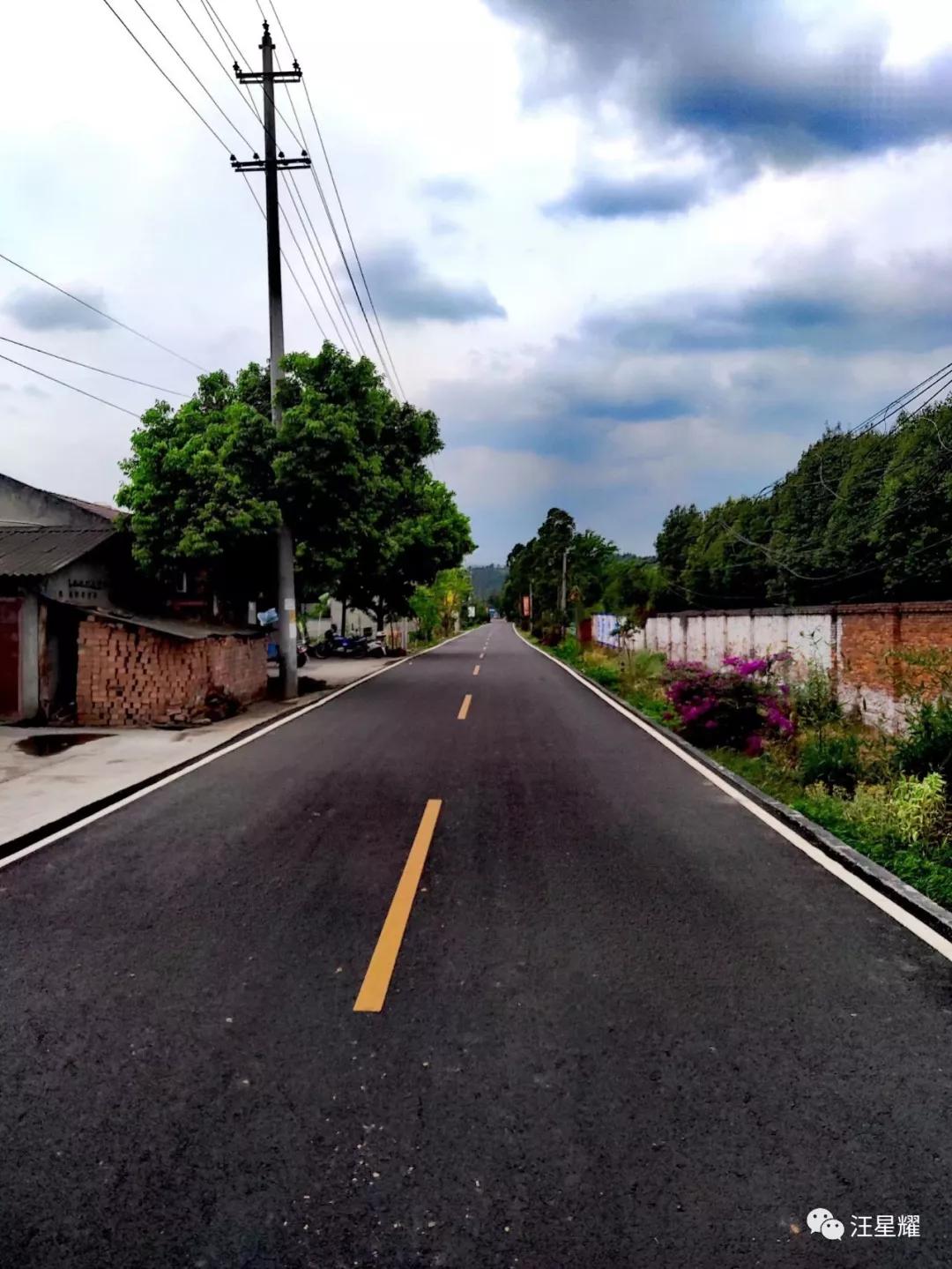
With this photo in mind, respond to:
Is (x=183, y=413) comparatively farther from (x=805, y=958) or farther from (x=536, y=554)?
(x=536, y=554)

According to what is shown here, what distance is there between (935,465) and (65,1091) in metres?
23.7

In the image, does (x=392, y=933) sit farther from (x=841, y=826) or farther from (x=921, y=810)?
(x=921, y=810)

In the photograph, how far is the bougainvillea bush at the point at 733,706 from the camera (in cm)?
1056

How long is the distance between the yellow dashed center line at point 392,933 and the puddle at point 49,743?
6.67 meters

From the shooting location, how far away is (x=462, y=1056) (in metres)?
3.23

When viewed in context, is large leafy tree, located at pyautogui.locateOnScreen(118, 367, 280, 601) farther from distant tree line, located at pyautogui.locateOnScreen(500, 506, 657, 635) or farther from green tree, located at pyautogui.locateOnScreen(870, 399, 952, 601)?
distant tree line, located at pyautogui.locateOnScreen(500, 506, 657, 635)

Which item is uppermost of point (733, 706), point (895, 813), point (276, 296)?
point (276, 296)

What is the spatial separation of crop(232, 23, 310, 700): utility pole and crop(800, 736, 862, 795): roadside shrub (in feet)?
35.2

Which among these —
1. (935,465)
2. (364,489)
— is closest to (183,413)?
(364,489)

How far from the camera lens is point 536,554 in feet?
272

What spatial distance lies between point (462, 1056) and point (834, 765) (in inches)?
244

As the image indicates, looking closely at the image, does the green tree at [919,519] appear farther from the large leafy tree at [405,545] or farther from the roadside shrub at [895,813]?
the roadside shrub at [895,813]

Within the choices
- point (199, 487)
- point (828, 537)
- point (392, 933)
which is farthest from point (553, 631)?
point (392, 933)

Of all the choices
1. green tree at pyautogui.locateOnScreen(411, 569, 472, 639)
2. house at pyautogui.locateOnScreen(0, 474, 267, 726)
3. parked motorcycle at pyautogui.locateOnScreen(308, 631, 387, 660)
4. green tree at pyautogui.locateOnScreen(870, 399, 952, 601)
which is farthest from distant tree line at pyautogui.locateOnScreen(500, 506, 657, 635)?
house at pyautogui.locateOnScreen(0, 474, 267, 726)
